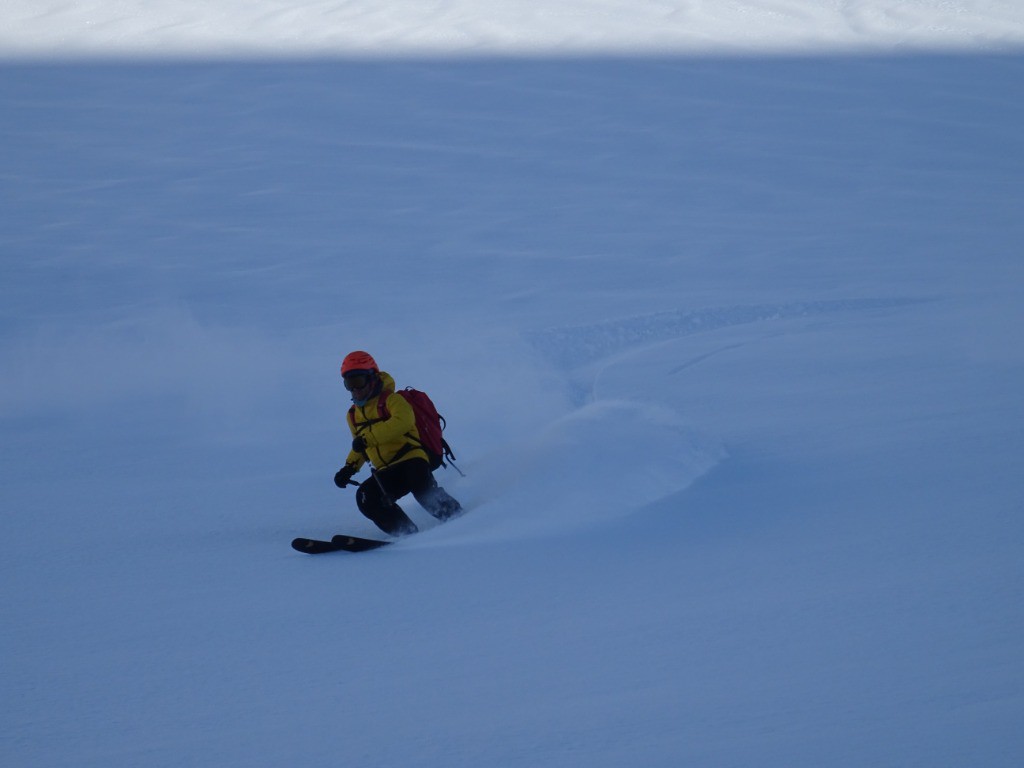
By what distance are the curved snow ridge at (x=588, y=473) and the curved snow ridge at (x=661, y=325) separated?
2471 millimetres

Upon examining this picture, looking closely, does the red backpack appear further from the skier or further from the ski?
the ski

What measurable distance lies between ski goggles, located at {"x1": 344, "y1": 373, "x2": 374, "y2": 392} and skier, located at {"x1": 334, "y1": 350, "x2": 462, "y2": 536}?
0.05 meters

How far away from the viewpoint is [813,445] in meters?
5.15

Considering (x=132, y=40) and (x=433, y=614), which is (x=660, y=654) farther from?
(x=132, y=40)

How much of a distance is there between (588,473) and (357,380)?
1125 mm

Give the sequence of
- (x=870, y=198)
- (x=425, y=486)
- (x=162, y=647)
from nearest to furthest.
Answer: (x=162, y=647) → (x=425, y=486) → (x=870, y=198)

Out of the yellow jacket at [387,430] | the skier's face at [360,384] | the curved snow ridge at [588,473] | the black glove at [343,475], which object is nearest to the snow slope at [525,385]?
the curved snow ridge at [588,473]

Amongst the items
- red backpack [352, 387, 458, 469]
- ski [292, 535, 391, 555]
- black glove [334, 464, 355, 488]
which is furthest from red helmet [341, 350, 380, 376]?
ski [292, 535, 391, 555]

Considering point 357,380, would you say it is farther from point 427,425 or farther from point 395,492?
point 395,492

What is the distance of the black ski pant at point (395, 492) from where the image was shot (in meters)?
4.85

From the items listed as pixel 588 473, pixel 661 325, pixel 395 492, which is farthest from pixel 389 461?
pixel 661 325

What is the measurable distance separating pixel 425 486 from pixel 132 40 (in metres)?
12.9

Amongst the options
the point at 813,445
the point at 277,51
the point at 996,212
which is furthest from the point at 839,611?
the point at 277,51

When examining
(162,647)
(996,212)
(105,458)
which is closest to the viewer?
(162,647)
